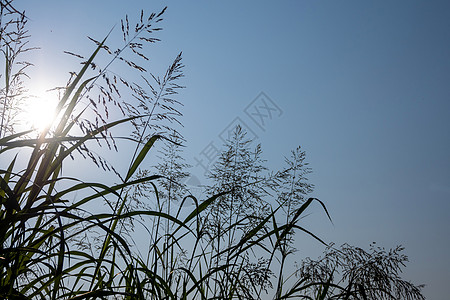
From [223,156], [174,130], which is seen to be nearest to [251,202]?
[223,156]

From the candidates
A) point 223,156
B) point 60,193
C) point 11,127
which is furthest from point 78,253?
point 223,156

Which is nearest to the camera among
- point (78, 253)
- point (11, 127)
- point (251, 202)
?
point (78, 253)

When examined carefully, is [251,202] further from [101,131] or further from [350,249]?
[101,131]

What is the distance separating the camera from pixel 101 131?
1303 mm

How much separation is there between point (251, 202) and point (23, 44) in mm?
1512

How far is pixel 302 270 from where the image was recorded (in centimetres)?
244

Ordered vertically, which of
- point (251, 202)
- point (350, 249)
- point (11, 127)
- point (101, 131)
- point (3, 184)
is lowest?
point (3, 184)

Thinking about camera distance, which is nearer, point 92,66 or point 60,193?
point 60,193

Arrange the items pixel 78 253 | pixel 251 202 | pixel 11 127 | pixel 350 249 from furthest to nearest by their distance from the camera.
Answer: pixel 251 202 → pixel 350 249 → pixel 11 127 → pixel 78 253

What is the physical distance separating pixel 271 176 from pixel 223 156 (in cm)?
41

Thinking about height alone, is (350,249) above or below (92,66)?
above

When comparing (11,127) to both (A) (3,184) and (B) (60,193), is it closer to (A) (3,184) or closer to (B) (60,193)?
(B) (60,193)

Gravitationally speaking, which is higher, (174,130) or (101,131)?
(174,130)

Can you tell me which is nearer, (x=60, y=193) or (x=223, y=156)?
(x=60, y=193)
